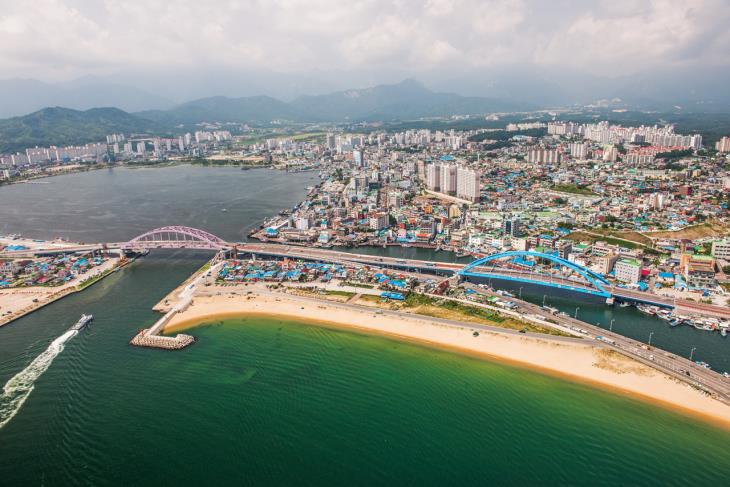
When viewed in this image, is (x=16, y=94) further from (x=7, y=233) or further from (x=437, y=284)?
(x=437, y=284)

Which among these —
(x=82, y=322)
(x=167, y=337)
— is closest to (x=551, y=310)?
(x=167, y=337)

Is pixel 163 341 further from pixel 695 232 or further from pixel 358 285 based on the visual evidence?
pixel 695 232

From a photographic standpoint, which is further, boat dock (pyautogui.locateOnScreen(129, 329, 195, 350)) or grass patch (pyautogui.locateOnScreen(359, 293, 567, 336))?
grass patch (pyautogui.locateOnScreen(359, 293, 567, 336))

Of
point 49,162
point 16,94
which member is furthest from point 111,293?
point 16,94

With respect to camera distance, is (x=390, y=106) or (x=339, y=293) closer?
(x=339, y=293)

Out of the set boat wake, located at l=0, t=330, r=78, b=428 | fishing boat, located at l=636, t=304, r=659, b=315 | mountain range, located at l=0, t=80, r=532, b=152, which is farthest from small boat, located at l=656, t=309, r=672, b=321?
mountain range, located at l=0, t=80, r=532, b=152

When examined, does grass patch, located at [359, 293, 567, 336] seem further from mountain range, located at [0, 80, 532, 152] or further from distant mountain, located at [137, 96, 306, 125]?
distant mountain, located at [137, 96, 306, 125]
